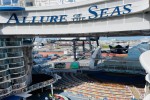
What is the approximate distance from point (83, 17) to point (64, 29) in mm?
4111

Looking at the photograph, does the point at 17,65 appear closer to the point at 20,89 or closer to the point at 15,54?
the point at 15,54

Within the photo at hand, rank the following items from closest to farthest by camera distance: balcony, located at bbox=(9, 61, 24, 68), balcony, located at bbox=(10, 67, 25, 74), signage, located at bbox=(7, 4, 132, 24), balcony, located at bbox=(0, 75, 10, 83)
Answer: signage, located at bbox=(7, 4, 132, 24) → balcony, located at bbox=(0, 75, 10, 83) → balcony, located at bbox=(9, 61, 24, 68) → balcony, located at bbox=(10, 67, 25, 74)

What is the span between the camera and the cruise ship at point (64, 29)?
3341 centimetres

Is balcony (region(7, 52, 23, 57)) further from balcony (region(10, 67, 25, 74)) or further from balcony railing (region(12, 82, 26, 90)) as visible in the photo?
balcony railing (region(12, 82, 26, 90))

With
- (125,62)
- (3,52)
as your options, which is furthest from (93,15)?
(125,62)

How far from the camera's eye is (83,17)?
120 feet

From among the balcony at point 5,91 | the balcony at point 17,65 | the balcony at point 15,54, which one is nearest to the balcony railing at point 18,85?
the balcony at point 5,91

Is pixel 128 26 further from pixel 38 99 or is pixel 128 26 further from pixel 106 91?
pixel 38 99

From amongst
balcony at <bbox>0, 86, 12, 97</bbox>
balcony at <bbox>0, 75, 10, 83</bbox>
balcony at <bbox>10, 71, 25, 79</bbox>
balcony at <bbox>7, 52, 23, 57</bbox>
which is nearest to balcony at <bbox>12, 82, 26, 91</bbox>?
balcony at <bbox>0, 86, 12, 97</bbox>

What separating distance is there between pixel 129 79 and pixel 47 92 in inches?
789

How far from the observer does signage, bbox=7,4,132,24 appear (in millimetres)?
33091

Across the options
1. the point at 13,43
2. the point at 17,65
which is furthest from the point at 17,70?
the point at 13,43

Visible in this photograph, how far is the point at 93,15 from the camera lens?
117 ft

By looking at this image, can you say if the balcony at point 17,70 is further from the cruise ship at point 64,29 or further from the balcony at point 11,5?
the balcony at point 11,5
